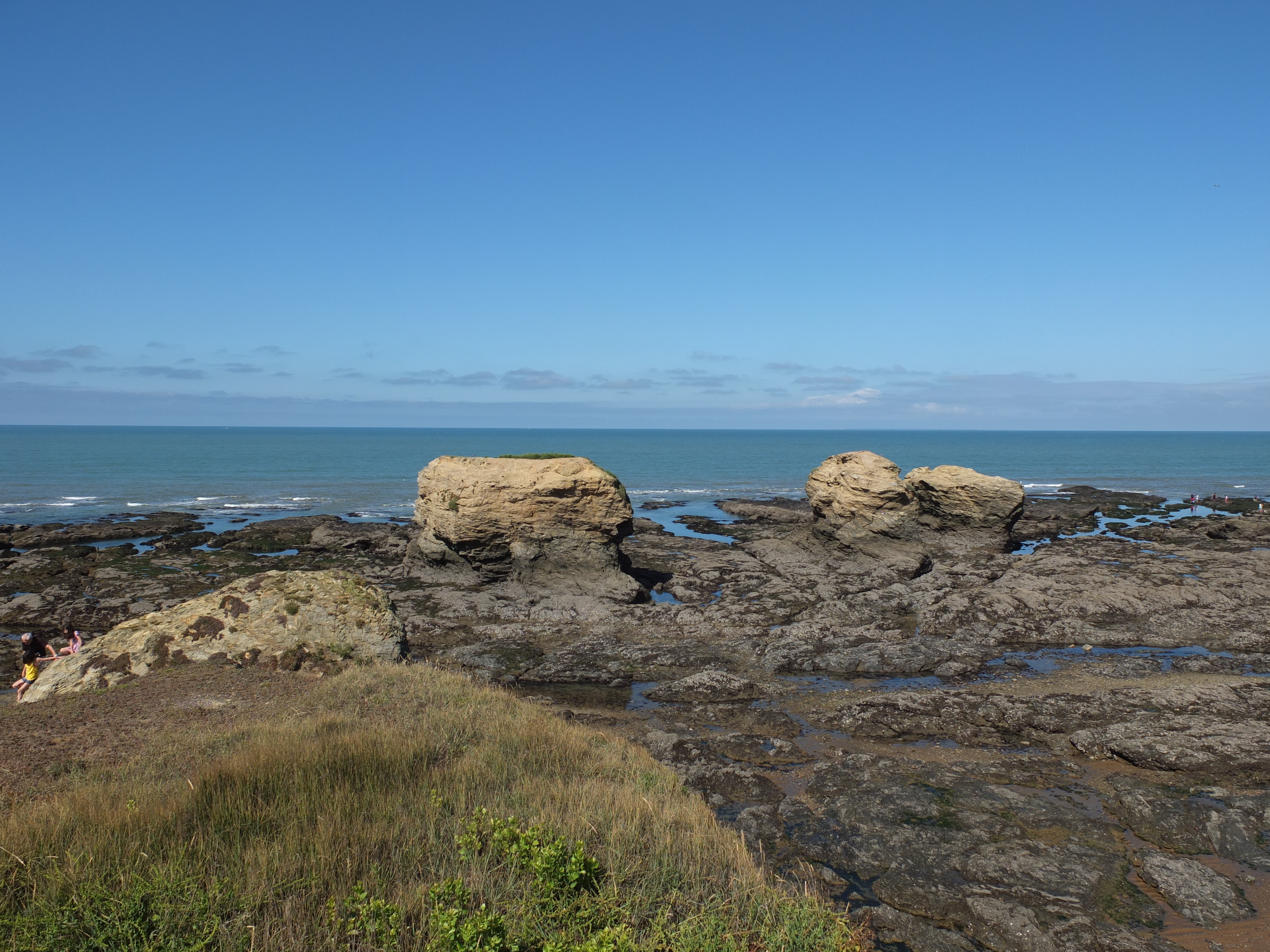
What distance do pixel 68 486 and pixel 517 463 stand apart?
64827 millimetres

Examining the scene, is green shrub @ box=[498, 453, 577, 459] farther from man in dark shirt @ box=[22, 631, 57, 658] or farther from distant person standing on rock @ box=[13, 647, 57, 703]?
distant person standing on rock @ box=[13, 647, 57, 703]

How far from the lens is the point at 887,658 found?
1895 cm

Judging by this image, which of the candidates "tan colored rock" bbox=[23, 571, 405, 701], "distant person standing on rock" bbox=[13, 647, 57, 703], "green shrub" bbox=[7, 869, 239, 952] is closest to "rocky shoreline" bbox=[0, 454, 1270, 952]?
"tan colored rock" bbox=[23, 571, 405, 701]

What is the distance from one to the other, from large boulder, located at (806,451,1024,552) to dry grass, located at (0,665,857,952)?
24.7 m

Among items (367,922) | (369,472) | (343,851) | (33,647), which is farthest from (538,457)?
(369,472)

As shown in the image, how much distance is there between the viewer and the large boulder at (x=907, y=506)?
3322cm

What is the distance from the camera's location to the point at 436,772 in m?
9.55

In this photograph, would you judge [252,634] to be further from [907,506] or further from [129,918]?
[907,506]

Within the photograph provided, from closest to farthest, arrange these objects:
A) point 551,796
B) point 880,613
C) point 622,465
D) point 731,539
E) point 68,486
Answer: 1. point 551,796
2. point 880,613
3. point 731,539
4. point 68,486
5. point 622,465

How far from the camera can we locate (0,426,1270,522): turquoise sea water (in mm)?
61125

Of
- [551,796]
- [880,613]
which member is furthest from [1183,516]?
[551,796]

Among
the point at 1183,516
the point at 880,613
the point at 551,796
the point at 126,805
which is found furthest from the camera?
the point at 1183,516

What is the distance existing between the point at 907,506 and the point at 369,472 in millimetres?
76600

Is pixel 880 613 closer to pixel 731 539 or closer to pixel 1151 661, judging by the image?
pixel 1151 661
